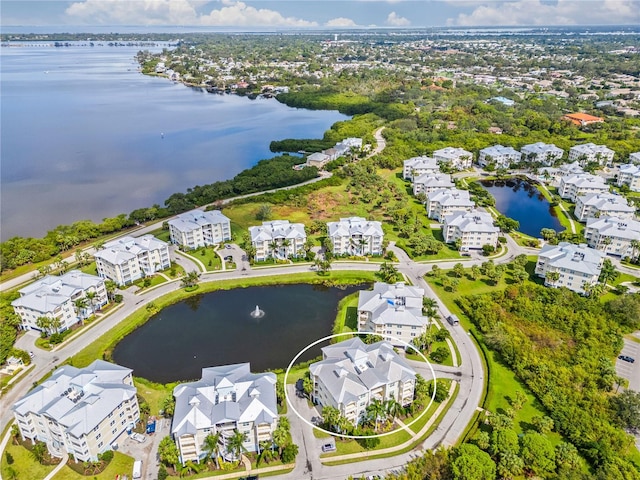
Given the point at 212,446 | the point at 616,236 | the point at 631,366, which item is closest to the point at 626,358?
the point at 631,366

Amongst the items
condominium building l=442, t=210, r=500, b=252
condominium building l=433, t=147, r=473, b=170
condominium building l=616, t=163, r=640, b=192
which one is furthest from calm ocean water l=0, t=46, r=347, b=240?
condominium building l=616, t=163, r=640, b=192

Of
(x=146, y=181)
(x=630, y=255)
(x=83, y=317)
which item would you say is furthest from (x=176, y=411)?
(x=146, y=181)

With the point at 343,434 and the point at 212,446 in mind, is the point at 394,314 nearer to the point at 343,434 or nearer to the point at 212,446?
the point at 343,434

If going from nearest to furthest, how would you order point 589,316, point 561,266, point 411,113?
point 589,316 < point 561,266 < point 411,113

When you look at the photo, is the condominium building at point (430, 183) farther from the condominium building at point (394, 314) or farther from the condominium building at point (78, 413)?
the condominium building at point (78, 413)

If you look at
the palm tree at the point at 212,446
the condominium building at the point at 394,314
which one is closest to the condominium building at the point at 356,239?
the condominium building at the point at 394,314

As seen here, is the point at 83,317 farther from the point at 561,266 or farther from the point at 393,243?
the point at 561,266
